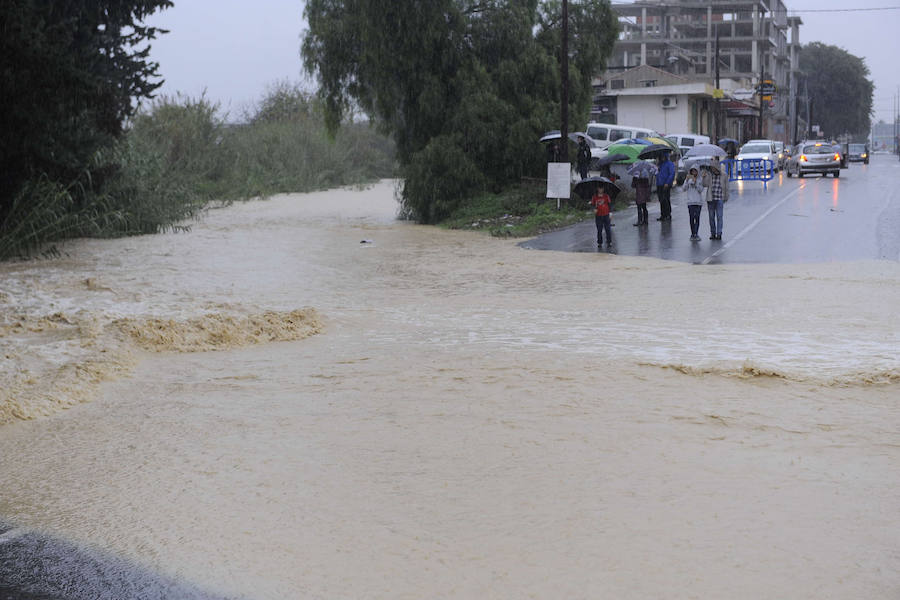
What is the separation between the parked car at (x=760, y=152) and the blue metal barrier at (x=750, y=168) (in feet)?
1.25

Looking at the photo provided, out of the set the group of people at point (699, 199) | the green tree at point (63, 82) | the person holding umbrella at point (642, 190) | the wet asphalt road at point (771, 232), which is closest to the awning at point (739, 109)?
the wet asphalt road at point (771, 232)

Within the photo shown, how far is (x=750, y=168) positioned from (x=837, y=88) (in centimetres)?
10337

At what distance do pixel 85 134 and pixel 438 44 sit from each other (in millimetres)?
11334

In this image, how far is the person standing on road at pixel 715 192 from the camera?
21469mm

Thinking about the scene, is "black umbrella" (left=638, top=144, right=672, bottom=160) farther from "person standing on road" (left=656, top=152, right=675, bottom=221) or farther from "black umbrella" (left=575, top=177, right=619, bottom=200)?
"black umbrella" (left=575, top=177, right=619, bottom=200)

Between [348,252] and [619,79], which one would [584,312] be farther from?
[619,79]

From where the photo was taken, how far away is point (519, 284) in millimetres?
17375

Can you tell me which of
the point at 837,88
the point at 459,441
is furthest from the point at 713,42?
the point at 459,441

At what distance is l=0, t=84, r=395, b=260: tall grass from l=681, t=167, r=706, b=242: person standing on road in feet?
43.0

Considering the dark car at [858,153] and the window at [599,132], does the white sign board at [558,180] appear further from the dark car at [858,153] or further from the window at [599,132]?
the dark car at [858,153]

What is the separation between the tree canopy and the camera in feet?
95.3

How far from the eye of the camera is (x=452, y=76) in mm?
30344

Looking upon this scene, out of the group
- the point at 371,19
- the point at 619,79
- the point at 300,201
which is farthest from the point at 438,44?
the point at 619,79

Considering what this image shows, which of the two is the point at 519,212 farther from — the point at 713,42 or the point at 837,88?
the point at 837,88
